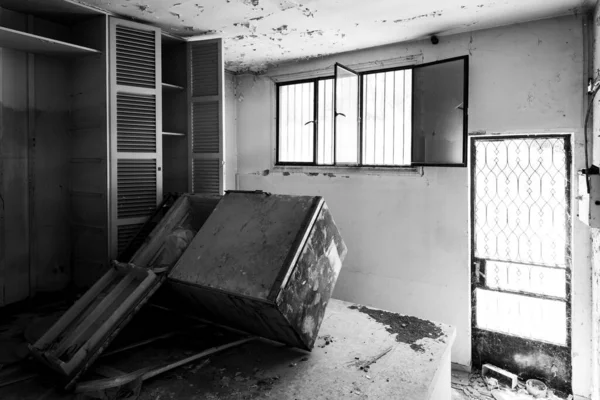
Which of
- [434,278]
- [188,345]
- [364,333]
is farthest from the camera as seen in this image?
[434,278]

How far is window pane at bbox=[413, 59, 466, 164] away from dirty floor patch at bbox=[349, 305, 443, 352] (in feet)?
4.62

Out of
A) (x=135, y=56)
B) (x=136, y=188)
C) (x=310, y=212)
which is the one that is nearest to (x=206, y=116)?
(x=135, y=56)

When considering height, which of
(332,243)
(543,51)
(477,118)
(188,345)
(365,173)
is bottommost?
(188,345)

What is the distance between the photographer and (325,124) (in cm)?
439

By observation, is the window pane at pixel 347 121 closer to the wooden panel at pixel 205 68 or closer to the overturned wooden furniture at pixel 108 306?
the wooden panel at pixel 205 68

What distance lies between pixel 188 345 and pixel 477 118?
2.93m

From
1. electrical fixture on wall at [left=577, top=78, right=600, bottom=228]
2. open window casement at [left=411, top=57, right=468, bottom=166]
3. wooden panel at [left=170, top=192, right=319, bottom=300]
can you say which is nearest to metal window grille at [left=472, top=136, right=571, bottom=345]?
open window casement at [left=411, top=57, right=468, bottom=166]

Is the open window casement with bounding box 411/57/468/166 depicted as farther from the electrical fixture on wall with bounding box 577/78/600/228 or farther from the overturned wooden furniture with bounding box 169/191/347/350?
the overturned wooden furniture with bounding box 169/191/347/350

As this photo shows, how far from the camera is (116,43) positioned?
3.06m

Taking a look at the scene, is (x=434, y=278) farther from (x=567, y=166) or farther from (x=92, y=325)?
(x=92, y=325)

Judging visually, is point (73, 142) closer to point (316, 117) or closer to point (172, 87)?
point (172, 87)

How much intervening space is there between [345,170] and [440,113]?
1.16 m

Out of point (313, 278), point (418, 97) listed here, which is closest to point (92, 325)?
point (313, 278)

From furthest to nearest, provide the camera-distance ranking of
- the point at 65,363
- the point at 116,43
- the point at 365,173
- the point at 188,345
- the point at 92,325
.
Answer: the point at 365,173 < the point at 116,43 < the point at 188,345 < the point at 92,325 < the point at 65,363
